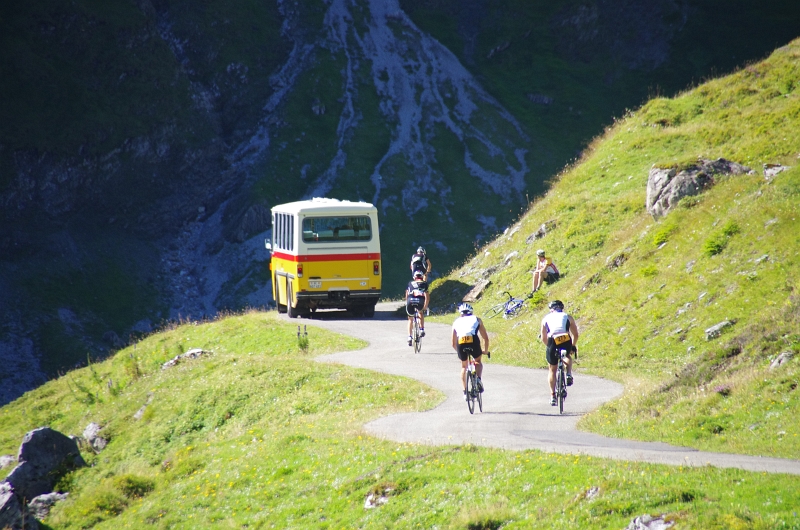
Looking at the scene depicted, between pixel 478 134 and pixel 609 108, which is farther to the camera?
pixel 609 108

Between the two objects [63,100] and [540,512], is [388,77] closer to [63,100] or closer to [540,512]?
[63,100]

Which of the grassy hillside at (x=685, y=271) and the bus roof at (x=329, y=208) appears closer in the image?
the grassy hillside at (x=685, y=271)

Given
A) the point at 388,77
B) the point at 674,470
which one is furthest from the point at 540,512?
the point at 388,77

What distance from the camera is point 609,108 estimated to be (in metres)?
116

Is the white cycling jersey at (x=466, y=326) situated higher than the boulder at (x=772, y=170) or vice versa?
the boulder at (x=772, y=170)

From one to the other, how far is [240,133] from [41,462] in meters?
88.3

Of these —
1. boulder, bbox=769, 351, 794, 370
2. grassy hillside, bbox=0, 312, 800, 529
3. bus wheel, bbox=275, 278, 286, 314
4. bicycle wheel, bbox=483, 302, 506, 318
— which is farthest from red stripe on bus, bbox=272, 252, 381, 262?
boulder, bbox=769, 351, 794, 370

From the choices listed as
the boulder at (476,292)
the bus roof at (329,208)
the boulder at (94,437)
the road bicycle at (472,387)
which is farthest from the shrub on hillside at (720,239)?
the boulder at (94,437)

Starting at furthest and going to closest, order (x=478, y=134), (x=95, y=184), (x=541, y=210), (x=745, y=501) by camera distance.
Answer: (x=478, y=134)
(x=95, y=184)
(x=541, y=210)
(x=745, y=501)

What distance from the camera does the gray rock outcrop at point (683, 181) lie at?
28656mm

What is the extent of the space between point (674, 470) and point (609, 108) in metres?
111

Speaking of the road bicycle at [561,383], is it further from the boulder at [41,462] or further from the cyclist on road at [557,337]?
the boulder at [41,462]

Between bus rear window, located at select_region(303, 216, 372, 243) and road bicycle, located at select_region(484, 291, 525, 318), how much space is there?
18.9 ft

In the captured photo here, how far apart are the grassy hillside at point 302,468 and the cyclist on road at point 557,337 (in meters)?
3.37
